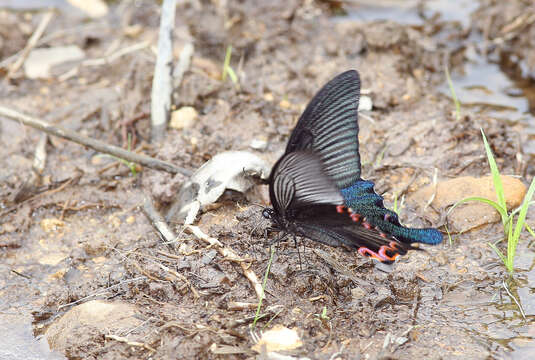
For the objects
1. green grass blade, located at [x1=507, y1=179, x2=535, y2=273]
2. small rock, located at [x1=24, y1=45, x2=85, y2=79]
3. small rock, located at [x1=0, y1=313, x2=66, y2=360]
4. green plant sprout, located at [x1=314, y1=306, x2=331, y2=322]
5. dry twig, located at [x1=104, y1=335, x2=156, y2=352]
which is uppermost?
small rock, located at [x1=24, y1=45, x2=85, y2=79]

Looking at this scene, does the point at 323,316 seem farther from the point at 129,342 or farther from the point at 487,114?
the point at 487,114

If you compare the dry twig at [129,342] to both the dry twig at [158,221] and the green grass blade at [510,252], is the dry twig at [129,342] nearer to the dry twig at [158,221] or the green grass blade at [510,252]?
the dry twig at [158,221]

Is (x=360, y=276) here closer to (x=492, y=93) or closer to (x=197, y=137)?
(x=197, y=137)

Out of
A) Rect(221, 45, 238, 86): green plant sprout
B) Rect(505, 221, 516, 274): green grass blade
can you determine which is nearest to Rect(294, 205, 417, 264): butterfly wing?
Rect(505, 221, 516, 274): green grass blade

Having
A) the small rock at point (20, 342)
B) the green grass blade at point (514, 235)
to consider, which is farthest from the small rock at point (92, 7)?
the green grass blade at point (514, 235)

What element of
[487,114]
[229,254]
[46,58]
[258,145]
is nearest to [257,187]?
[258,145]

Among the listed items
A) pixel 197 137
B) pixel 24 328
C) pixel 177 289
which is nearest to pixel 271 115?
pixel 197 137

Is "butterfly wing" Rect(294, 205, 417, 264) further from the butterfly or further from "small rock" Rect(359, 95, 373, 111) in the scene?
"small rock" Rect(359, 95, 373, 111)
